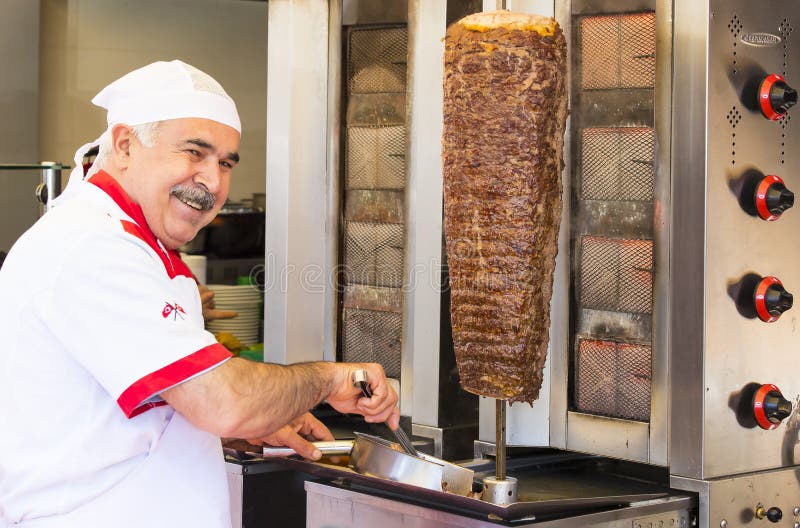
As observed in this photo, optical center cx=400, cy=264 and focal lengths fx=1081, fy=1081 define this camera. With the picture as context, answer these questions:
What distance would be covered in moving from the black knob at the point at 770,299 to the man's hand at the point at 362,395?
30.0 inches

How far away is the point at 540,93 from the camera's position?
6.17 ft

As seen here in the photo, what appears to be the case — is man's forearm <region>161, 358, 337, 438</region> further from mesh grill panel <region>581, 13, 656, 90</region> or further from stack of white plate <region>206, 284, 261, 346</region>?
stack of white plate <region>206, 284, 261, 346</region>

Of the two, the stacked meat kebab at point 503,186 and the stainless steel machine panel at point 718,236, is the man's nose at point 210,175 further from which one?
the stainless steel machine panel at point 718,236

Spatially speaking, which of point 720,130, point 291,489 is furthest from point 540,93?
point 291,489

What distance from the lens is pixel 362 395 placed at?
6.46 ft

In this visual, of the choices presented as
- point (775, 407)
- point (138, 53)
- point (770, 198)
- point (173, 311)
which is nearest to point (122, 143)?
point (173, 311)

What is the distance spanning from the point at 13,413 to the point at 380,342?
47.6 inches

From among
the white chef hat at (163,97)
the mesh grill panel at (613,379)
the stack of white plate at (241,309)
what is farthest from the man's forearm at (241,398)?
the stack of white plate at (241,309)

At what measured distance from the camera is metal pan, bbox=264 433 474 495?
2.01m

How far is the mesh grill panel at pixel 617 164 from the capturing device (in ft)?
7.23

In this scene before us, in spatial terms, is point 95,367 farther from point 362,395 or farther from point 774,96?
point 774,96

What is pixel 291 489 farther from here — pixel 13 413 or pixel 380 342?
pixel 13 413

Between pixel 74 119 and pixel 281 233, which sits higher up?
pixel 74 119

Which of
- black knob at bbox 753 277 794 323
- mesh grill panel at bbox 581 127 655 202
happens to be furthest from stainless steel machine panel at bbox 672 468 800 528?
mesh grill panel at bbox 581 127 655 202
